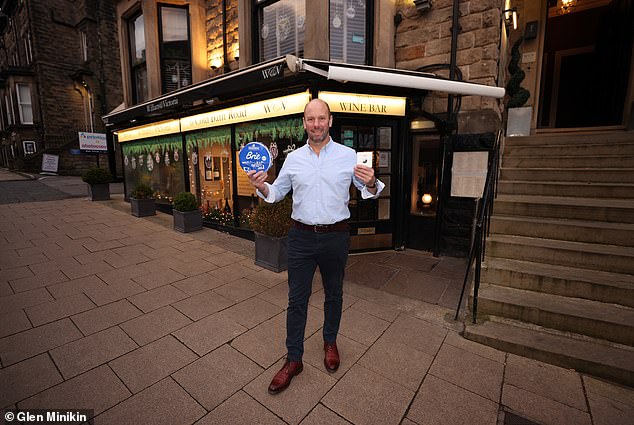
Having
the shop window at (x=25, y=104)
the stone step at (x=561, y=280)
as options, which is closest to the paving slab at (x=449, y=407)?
the stone step at (x=561, y=280)

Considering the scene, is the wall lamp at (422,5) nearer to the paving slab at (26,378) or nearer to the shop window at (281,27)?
the shop window at (281,27)

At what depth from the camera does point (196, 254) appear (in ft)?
18.1

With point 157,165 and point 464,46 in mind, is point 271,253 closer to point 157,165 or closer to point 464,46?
point 464,46

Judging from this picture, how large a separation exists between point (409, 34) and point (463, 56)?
1129mm

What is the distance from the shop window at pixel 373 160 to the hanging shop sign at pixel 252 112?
0.95 meters

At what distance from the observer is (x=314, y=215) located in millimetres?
2328

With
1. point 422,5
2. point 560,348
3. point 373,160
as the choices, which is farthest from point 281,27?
point 560,348

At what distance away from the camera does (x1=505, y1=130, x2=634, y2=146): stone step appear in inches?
191

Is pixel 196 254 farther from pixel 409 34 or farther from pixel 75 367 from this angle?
pixel 409 34

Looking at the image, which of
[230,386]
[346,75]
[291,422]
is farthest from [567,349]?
[346,75]

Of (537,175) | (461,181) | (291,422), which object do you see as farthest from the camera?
(461,181)

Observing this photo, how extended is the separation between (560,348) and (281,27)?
7.17 meters

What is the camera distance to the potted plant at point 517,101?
6988mm

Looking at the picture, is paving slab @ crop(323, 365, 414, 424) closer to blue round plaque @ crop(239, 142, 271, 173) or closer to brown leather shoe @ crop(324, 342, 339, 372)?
brown leather shoe @ crop(324, 342, 339, 372)
